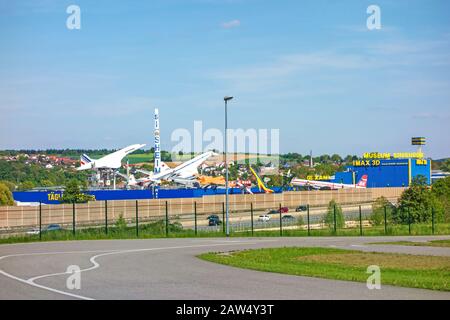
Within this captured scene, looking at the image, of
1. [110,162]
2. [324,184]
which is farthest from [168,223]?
[324,184]

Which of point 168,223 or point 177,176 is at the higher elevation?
point 177,176

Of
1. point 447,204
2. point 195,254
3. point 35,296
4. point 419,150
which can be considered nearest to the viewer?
point 35,296

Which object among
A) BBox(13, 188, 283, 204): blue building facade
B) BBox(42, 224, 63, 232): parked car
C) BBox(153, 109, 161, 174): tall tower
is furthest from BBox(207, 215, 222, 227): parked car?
BBox(153, 109, 161, 174): tall tower

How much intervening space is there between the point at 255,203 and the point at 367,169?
7898 centimetres

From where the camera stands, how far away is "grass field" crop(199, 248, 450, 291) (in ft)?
64.0

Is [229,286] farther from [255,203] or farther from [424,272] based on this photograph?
[255,203]

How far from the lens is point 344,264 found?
971 inches

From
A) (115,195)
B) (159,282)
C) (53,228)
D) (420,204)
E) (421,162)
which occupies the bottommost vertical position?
(53,228)

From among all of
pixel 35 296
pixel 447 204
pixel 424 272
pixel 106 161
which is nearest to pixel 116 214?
pixel 447 204

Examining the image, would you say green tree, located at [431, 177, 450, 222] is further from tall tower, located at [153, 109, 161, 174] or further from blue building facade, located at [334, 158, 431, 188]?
blue building facade, located at [334, 158, 431, 188]

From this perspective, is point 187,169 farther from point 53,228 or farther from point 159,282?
point 159,282

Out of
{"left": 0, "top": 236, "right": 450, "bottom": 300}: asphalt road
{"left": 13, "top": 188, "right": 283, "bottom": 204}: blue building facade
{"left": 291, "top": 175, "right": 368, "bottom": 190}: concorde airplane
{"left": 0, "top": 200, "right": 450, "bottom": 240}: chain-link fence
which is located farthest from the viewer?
{"left": 291, "top": 175, "right": 368, "bottom": 190}: concorde airplane

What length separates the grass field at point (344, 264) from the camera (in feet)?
64.0
